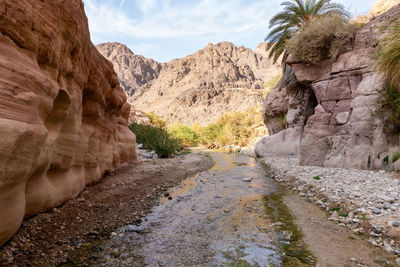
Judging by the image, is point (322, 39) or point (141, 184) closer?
point (141, 184)

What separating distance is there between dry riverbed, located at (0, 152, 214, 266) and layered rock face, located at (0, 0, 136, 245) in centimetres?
22

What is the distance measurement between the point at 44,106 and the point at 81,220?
1.97 m

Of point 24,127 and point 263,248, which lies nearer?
point 24,127

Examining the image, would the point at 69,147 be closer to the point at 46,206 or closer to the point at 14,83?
the point at 46,206

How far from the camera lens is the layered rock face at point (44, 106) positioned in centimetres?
244

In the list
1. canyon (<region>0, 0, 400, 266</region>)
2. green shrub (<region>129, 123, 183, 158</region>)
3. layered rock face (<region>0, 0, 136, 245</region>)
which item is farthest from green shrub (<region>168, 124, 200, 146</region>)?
layered rock face (<region>0, 0, 136, 245</region>)

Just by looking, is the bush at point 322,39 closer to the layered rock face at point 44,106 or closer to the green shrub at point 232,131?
the layered rock face at point 44,106

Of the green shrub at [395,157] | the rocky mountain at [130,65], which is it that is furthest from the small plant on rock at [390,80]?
the rocky mountain at [130,65]

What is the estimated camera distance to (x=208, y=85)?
9075 centimetres

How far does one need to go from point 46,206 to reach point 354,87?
10.3 m

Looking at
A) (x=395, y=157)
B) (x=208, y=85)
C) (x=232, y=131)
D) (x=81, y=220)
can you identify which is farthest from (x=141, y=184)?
(x=208, y=85)

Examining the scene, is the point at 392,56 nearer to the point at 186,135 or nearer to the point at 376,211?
the point at 376,211

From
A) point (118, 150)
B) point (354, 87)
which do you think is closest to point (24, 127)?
point (118, 150)

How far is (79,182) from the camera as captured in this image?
4.89 m
